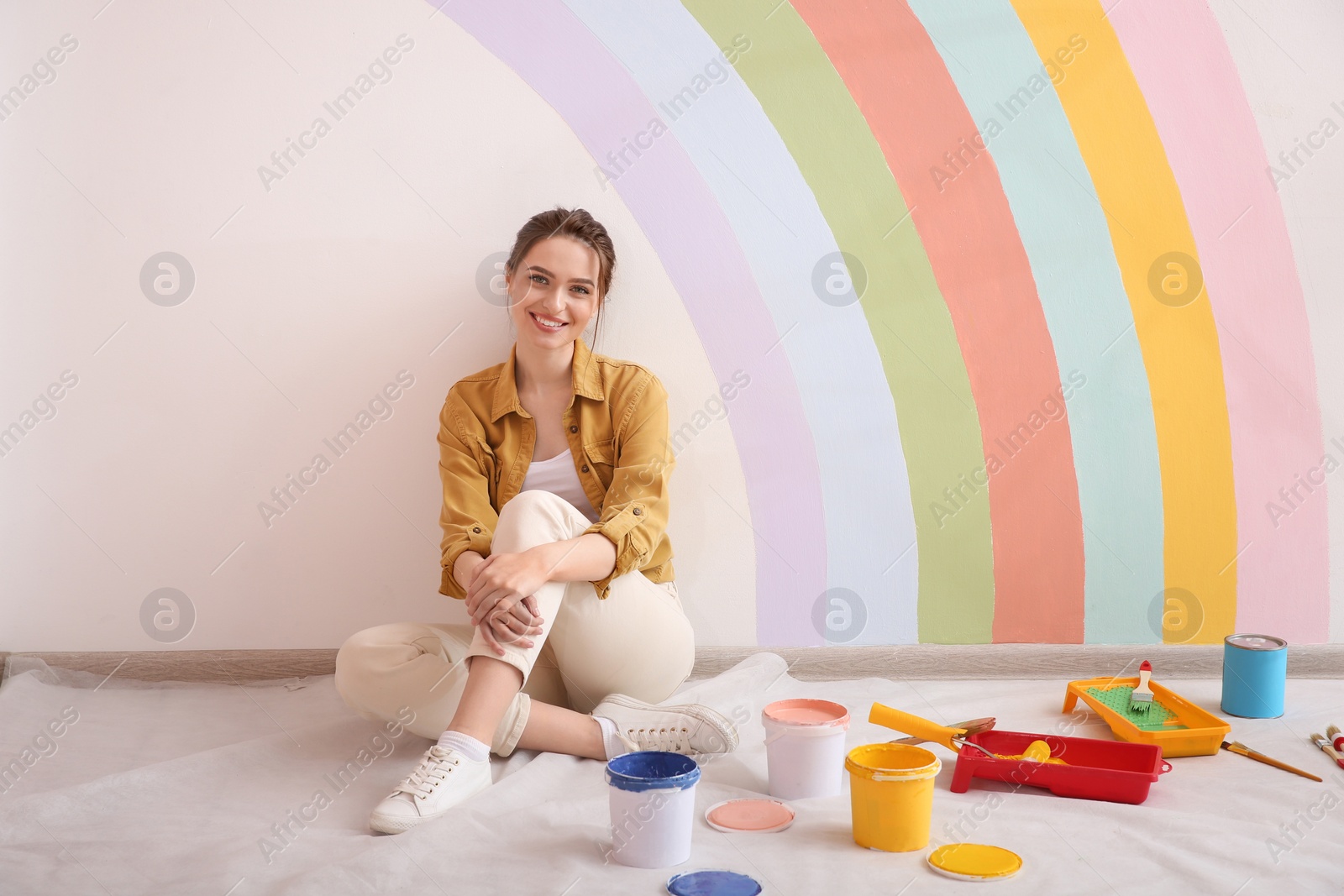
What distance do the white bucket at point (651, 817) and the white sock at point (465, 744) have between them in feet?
0.73

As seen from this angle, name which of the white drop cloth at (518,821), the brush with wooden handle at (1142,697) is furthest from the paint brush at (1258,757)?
the brush with wooden handle at (1142,697)

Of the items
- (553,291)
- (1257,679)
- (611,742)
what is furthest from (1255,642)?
(553,291)

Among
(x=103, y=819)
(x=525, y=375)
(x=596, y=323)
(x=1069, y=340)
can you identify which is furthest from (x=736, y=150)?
(x=103, y=819)

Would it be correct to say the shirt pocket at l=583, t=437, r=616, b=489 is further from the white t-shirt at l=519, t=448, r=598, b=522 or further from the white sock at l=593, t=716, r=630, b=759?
the white sock at l=593, t=716, r=630, b=759

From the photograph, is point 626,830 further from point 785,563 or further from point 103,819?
point 785,563

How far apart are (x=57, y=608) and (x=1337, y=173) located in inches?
96.2

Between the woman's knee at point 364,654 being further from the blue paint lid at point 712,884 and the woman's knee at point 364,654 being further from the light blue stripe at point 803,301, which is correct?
the light blue stripe at point 803,301

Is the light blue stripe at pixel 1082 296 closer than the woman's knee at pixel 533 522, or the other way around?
the woman's knee at pixel 533 522

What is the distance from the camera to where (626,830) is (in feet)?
3.34

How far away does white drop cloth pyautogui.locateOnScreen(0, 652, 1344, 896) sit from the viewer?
38.7 inches

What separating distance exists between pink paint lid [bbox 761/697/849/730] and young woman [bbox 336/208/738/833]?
11 cm

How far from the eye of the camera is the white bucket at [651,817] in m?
1.00

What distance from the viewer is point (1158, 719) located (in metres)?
1.43

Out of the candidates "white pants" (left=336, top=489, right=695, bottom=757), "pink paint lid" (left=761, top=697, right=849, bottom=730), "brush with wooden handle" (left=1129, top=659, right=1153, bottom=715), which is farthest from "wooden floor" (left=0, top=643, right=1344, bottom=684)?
"pink paint lid" (left=761, top=697, right=849, bottom=730)
